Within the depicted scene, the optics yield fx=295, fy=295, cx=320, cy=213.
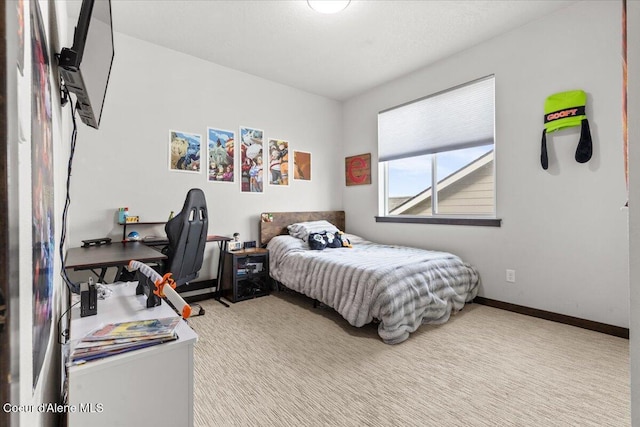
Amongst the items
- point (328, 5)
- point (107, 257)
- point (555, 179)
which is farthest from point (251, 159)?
point (555, 179)

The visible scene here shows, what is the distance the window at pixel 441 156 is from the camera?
10.5 ft

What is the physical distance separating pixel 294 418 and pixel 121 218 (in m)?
2.43

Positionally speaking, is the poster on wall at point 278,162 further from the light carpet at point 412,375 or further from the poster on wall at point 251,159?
the light carpet at point 412,375

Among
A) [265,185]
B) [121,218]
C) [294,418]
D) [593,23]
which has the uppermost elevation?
[593,23]

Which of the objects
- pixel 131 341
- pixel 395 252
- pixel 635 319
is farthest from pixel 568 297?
pixel 131 341

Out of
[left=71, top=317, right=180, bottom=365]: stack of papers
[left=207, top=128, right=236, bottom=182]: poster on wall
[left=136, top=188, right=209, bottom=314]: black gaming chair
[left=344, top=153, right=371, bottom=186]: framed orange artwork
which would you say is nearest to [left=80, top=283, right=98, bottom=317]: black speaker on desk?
[left=71, top=317, right=180, bottom=365]: stack of papers

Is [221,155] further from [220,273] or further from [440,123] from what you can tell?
[440,123]

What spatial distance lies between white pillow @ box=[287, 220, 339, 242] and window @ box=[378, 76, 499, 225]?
804 mm

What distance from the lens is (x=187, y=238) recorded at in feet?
7.92

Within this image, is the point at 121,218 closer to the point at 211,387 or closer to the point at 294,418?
the point at 211,387

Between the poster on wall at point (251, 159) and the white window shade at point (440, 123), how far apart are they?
1711 mm

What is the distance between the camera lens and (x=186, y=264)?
2.47m

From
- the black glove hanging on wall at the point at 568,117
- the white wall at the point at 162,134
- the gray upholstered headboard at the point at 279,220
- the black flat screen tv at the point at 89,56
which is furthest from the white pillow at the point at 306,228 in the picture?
the black flat screen tv at the point at 89,56

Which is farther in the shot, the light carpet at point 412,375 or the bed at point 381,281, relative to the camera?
the bed at point 381,281
